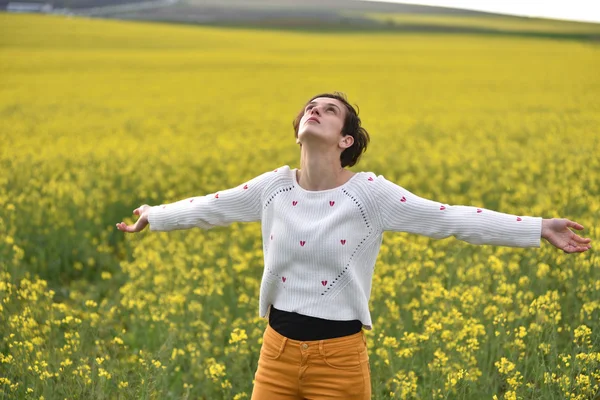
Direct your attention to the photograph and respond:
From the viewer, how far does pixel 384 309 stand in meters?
4.91

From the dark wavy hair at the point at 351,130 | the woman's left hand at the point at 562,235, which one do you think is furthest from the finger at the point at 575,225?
the dark wavy hair at the point at 351,130

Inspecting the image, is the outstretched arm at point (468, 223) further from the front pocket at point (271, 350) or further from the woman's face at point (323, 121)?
the front pocket at point (271, 350)

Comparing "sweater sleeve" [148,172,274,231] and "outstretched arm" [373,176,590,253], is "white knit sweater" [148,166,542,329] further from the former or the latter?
"sweater sleeve" [148,172,274,231]

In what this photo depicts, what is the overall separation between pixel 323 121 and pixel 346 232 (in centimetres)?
39

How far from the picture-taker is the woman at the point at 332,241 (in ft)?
9.30

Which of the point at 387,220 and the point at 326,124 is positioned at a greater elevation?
the point at 326,124

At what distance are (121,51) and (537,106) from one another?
21.2m

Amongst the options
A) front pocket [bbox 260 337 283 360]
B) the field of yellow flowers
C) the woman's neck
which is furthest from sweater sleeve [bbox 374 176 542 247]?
the field of yellow flowers

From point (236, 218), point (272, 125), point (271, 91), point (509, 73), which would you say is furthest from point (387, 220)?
point (509, 73)

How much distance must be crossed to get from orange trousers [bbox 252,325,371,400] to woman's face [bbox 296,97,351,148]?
700mm

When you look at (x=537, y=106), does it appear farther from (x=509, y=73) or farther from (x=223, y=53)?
(x=223, y=53)

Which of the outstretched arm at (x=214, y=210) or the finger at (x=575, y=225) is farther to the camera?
the outstretched arm at (x=214, y=210)

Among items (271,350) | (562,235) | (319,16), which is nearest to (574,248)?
(562,235)

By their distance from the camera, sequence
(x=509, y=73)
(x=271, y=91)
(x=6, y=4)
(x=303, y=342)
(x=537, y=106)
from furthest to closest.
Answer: (x=6, y=4), (x=509, y=73), (x=271, y=91), (x=537, y=106), (x=303, y=342)
